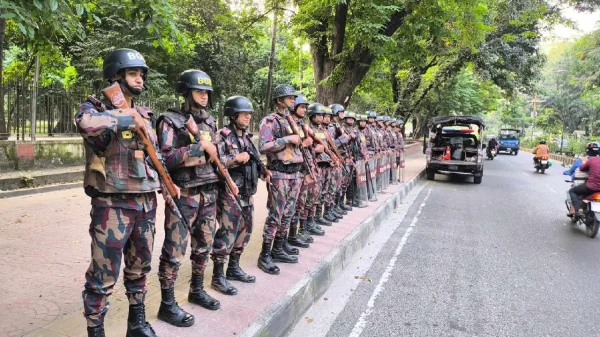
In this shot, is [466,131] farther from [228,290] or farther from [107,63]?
[107,63]

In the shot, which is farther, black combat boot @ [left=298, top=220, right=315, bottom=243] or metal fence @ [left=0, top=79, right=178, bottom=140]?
metal fence @ [left=0, top=79, right=178, bottom=140]

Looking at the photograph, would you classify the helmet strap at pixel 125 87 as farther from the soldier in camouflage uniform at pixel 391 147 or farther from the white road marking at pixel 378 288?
the soldier in camouflage uniform at pixel 391 147

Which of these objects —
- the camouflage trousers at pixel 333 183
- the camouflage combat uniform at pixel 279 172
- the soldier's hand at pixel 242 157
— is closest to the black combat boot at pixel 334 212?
the camouflage trousers at pixel 333 183

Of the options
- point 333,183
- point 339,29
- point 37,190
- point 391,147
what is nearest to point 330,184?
point 333,183

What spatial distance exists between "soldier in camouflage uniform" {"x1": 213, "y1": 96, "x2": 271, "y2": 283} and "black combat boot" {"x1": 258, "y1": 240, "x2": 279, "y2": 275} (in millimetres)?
302

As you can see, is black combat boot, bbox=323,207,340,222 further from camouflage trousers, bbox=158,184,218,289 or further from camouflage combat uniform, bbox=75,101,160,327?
camouflage combat uniform, bbox=75,101,160,327

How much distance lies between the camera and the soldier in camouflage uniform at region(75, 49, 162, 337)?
7.86 feet

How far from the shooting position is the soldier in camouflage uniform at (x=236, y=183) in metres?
3.68

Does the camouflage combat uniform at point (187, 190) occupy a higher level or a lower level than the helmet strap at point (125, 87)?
lower

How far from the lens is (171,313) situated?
3074 millimetres

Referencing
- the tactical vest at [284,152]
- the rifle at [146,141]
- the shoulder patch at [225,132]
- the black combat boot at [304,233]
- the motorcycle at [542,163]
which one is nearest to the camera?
the rifle at [146,141]

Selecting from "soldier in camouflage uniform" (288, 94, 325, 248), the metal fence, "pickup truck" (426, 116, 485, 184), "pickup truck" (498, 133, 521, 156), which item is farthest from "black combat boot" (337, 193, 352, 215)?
"pickup truck" (498, 133, 521, 156)

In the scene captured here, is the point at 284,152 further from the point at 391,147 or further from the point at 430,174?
the point at 430,174

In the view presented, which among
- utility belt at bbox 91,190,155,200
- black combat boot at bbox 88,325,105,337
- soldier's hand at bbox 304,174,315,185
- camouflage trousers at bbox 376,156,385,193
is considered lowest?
black combat boot at bbox 88,325,105,337
